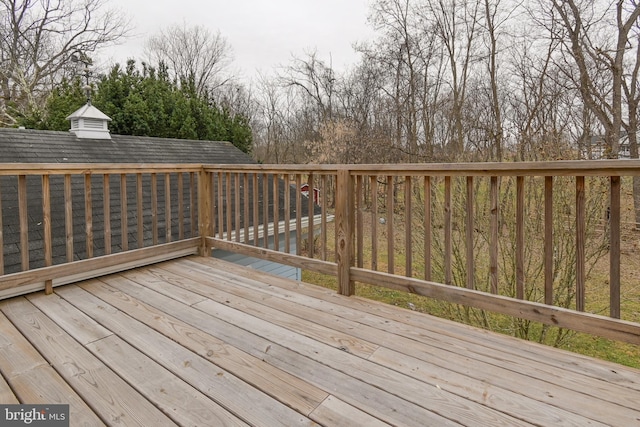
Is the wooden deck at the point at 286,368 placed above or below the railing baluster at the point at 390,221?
below

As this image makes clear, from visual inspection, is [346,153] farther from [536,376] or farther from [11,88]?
[11,88]

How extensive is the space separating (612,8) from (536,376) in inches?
359

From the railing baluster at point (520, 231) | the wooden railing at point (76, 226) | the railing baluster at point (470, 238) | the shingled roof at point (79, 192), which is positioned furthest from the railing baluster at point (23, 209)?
the railing baluster at point (520, 231)

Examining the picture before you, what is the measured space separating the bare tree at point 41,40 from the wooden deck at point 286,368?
534 inches

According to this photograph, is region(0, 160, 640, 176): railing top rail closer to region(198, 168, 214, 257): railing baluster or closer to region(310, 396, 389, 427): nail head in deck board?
region(198, 168, 214, 257): railing baluster

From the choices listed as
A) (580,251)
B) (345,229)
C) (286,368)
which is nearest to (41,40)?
(345,229)

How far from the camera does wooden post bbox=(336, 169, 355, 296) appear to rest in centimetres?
260

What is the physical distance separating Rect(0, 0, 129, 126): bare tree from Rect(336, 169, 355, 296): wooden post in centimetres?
Answer: 1389

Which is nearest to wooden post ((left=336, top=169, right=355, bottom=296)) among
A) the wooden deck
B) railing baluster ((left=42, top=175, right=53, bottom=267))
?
the wooden deck

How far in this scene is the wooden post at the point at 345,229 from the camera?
103 inches

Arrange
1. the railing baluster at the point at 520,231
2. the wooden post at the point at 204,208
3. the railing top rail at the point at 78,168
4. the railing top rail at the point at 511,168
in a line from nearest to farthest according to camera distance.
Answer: the railing top rail at the point at 511,168 < the railing baluster at the point at 520,231 < the railing top rail at the point at 78,168 < the wooden post at the point at 204,208

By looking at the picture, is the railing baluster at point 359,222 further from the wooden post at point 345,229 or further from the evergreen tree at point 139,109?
the evergreen tree at point 139,109

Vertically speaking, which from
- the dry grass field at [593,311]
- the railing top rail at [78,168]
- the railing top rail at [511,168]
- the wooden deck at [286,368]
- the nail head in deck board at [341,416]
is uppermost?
the railing top rail at [78,168]

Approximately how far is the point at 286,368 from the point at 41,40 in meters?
16.7
